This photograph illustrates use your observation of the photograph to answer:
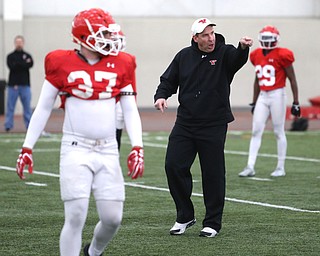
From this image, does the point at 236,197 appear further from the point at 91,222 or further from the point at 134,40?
the point at 134,40

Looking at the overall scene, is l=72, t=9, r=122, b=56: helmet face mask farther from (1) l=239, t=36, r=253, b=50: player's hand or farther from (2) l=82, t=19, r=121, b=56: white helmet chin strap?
(1) l=239, t=36, r=253, b=50: player's hand

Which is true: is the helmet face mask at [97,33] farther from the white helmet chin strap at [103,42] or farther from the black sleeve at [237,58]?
the black sleeve at [237,58]

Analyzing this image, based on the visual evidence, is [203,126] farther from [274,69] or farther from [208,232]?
[274,69]

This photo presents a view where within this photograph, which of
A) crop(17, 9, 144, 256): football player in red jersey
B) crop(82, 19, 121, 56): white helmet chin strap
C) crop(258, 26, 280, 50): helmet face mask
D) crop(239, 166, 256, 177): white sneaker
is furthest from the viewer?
crop(239, 166, 256, 177): white sneaker

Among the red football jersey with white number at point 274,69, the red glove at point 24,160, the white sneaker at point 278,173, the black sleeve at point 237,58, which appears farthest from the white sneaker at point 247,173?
the red glove at point 24,160

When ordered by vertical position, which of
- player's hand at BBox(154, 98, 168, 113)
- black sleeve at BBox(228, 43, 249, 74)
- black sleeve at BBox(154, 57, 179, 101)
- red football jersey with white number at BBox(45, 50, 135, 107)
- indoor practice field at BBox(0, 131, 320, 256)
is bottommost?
indoor practice field at BBox(0, 131, 320, 256)

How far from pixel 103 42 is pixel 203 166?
2465 mm

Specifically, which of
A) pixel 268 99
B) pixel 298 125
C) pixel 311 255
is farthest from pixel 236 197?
pixel 298 125

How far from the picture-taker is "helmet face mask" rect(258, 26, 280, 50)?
1345 centimetres

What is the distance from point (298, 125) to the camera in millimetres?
21594

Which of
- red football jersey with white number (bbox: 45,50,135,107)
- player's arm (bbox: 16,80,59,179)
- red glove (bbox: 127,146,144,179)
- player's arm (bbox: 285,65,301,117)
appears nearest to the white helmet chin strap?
red football jersey with white number (bbox: 45,50,135,107)

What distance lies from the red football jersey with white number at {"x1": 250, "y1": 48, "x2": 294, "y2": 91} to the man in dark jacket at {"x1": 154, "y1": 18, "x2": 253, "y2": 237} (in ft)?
15.0

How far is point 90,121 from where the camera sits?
6832 millimetres

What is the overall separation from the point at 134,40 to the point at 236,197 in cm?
1654
